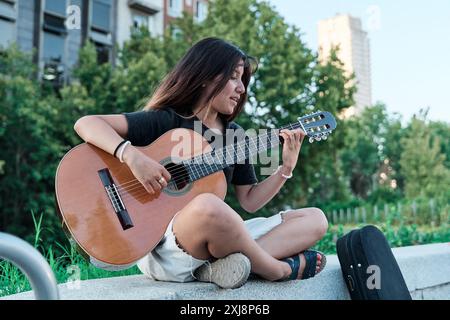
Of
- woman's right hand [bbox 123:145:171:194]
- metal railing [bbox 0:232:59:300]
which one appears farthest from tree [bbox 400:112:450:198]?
metal railing [bbox 0:232:59:300]

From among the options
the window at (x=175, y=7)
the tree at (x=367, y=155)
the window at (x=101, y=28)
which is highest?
the window at (x=175, y=7)

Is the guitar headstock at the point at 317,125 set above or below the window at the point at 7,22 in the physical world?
below

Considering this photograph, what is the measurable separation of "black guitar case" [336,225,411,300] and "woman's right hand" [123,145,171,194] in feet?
2.57

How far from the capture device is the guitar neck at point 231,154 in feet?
6.17

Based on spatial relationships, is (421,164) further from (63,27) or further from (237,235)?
(237,235)

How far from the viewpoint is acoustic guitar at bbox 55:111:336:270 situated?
1.65 meters

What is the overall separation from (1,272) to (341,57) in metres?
11.5

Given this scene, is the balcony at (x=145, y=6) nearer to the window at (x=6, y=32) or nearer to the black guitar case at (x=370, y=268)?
the window at (x=6, y=32)

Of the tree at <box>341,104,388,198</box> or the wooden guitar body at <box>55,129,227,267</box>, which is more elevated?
the tree at <box>341,104,388,198</box>

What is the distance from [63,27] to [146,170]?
13854mm

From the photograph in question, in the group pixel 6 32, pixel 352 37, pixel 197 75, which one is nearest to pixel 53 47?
pixel 6 32

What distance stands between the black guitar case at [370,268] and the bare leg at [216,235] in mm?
344

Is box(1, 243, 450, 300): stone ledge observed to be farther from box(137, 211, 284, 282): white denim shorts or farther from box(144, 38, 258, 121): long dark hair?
box(144, 38, 258, 121): long dark hair

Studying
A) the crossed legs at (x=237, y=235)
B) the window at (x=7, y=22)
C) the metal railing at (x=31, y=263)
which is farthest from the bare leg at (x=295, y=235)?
the window at (x=7, y=22)
